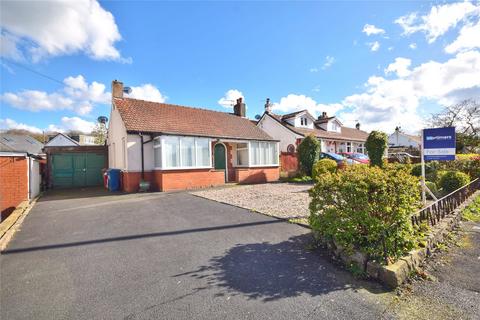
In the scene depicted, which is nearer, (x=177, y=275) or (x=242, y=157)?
(x=177, y=275)

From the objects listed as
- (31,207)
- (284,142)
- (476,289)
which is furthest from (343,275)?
(284,142)

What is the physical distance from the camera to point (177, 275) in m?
3.54

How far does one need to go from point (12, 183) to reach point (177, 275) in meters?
9.55

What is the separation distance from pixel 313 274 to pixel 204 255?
188cm

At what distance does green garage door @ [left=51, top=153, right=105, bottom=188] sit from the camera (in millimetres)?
16016

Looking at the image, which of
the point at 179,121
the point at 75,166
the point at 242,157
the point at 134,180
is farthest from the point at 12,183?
the point at 242,157

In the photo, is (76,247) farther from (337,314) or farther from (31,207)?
(31,207)

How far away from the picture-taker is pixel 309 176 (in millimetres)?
17000

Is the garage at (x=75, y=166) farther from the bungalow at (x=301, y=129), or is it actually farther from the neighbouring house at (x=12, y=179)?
the bungalow at (x=301, y=129)

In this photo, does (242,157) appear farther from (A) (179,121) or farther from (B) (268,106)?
(B) (268,106)

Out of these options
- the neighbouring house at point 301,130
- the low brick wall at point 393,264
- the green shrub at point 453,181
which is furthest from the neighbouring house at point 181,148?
the low brick wall at point 393,264

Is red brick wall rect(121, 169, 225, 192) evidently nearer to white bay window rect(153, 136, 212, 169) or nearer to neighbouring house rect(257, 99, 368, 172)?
white bay window rect(153, 136, 212, 169)

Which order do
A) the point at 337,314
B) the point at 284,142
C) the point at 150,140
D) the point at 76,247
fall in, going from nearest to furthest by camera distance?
the point at 337,314 < the point at 76,247 < the point at 150,140 < the point at 284,142

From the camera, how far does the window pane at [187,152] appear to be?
13.2m
